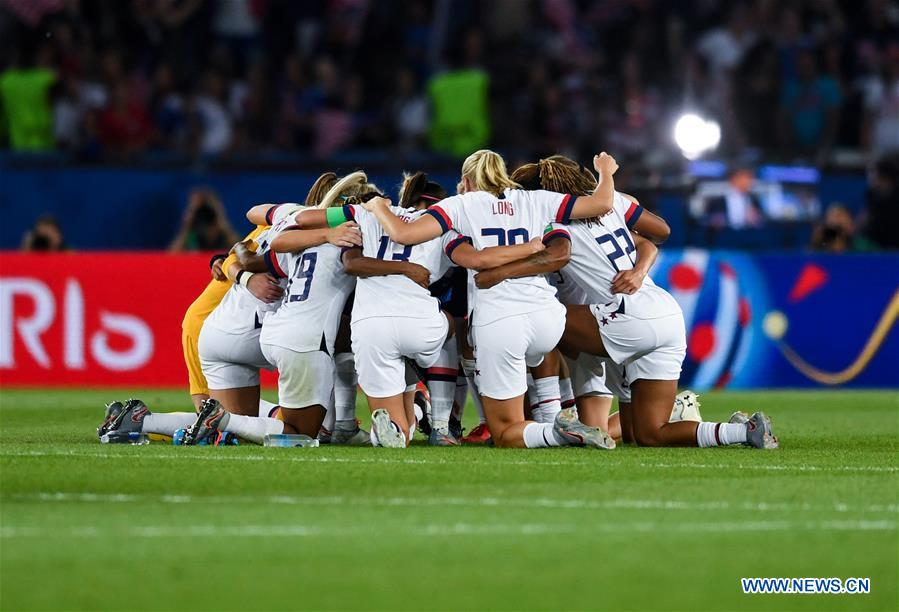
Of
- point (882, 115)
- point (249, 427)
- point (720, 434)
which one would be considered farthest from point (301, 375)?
point (882, 115)

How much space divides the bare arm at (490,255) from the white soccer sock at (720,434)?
4.87ft

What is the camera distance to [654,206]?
18406mm

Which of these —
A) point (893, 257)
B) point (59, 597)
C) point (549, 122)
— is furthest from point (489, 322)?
point (549, 122)

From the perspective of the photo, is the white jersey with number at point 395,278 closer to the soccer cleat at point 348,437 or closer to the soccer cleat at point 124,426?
the soccer cleat at point 348,437

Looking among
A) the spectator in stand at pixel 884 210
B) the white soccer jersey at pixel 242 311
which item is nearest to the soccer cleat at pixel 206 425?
the white soccer jersey at pixel 242 311

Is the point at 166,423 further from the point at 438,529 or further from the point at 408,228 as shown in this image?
the point at 438,529

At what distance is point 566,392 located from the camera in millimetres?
10656

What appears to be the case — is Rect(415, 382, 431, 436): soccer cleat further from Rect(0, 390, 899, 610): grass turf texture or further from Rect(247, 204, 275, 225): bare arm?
Rect(247, 204, 275, 225): bare arm

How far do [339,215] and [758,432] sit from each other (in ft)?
9.52

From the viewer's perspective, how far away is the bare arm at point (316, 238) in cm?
999

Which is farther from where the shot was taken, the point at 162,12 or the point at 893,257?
the point at 162,12

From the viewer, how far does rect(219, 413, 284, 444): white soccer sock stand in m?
9.96

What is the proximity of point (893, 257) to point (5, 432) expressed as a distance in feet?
32.3

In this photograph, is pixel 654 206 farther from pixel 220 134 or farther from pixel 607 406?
pixel 607 406
